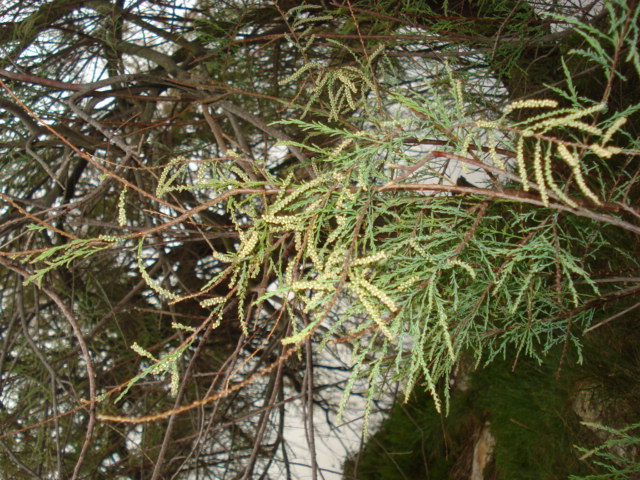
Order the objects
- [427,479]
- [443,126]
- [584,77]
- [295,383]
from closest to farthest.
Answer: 1. [443,126]
2. [584,77]
3. [427,479]
4. [295,383]

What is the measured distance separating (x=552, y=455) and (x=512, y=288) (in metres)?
0.55

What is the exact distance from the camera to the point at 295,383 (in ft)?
6.44

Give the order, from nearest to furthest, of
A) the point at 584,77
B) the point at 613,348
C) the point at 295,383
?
the point at 613,348 → the point at 584,77 → the point at 295,383

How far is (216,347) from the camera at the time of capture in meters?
1.98

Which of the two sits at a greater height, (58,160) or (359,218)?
(58,160)

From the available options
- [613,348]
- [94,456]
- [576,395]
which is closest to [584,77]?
[613,348]

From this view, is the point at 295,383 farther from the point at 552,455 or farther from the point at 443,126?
the point at 443,126

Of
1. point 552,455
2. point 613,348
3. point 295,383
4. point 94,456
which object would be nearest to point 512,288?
point 613,348

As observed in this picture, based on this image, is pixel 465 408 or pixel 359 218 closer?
pixel 359 218

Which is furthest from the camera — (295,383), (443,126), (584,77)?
(295,383)

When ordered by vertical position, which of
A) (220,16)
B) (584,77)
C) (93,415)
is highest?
(220,16)

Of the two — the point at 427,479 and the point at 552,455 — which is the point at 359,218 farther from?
the point at 427,479

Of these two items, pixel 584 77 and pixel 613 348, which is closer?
pixel 613 348

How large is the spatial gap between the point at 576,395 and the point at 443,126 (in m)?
0.86
